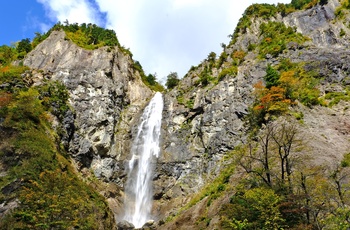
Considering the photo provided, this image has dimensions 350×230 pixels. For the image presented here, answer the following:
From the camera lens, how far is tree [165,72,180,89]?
60.9 meters

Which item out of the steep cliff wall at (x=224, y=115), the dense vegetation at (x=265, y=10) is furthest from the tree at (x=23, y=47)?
the dense vegetation at (x=265, y=10)

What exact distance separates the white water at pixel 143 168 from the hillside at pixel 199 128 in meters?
1.06

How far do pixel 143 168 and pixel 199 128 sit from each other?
937 centimetres

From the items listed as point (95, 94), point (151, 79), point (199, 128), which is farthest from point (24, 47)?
point (199, 128)

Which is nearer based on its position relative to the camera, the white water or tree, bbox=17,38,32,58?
the white water

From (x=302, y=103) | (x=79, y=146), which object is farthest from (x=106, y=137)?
(x=302, y=103)

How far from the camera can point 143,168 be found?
43750 mm

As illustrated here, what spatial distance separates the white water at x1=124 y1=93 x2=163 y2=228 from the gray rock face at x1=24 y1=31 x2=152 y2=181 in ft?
6.32

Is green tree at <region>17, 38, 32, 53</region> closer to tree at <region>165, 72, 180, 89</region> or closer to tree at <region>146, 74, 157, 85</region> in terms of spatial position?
tree at <region>146, 74, 157, 85</region>

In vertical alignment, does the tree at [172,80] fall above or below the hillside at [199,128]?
above

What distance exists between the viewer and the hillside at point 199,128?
21344mm

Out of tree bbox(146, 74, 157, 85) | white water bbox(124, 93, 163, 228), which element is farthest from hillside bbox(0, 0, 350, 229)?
Answer: tree bbox(146, 74, 157, 85)

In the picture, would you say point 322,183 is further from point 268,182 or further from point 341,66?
point 341,66

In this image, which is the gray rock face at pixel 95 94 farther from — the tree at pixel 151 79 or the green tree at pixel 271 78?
the green tree at pixel 271 78
